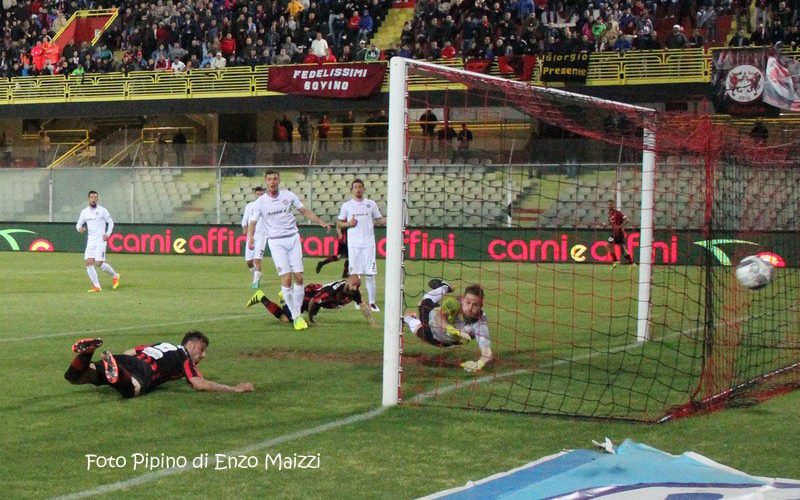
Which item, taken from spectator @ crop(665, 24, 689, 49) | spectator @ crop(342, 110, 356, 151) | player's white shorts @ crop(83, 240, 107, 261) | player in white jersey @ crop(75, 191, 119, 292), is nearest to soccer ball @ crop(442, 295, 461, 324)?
player in white jersey @ crop(75, 191, 119, 292)

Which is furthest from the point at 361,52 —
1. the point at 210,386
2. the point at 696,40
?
the point at 210,386

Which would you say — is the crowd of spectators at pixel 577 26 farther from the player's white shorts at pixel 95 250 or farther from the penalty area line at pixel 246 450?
→ the penalty area line at pixel 246 450

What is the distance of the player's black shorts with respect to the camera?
883 centimetres

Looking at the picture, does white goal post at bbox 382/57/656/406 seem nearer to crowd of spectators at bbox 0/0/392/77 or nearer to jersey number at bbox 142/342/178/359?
jersey number at bbox 142/342/178/359

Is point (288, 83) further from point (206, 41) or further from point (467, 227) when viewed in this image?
point (467, 227)

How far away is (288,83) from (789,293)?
2198cm

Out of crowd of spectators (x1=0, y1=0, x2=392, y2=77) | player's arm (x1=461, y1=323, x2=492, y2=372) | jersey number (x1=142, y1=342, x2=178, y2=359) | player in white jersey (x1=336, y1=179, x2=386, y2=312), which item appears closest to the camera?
jersey number (x1=142, y1=342, x2=178, y2=359)

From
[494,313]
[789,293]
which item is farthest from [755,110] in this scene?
[494,313]

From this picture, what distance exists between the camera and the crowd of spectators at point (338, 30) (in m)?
31.8

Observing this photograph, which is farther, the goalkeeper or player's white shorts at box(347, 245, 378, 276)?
player's white shorts at box(347, 245, 378, 276)

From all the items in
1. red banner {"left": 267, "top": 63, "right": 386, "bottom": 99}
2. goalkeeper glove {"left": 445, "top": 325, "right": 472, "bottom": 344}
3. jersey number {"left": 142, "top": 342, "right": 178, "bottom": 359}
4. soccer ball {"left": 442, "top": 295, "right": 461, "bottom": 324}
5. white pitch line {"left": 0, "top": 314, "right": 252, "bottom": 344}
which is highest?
red banner {"left": 267, "top": 63, "right": 386, "bottom": 99}

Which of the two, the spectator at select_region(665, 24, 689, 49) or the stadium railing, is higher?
the spectator at select_region(665, 24, 689, 49)

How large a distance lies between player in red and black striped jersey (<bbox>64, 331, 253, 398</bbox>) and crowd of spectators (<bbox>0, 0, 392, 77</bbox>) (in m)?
26.8

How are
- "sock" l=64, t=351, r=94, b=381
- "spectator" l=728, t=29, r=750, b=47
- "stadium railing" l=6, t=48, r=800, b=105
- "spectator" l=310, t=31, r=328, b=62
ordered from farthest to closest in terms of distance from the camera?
"spectator" l=310, t=31, r=328, b=62 → "stadium railing" l=6, t=48, r=800, b=105 → "spectator" l=728, t=29, r=750, b=47 → "sock" l=64, t=351, r=94, b=381
